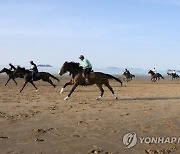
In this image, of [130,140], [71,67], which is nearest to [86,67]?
[71,67]

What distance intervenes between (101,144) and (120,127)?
2178mm

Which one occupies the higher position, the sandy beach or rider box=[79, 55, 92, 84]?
rider box=[79, 55, 92, 84]

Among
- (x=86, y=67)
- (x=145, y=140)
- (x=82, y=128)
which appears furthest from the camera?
(x=86, y=67)

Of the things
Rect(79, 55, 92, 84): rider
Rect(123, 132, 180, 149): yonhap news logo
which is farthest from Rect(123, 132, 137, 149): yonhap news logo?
Rect(79, 55, 92, 84): rider

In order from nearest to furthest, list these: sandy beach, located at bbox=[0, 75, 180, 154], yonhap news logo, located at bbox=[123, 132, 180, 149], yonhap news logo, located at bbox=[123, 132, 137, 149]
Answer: sandy beach, located at bbox=[0, 75, 180, 154], yonhap news logo, located at bbox=[123, 132, 137, 149], yonhap news logo, located at bbox=[123, 132, 180, 149]

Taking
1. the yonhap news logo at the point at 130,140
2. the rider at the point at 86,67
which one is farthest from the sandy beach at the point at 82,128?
the rider at the point at 86,67

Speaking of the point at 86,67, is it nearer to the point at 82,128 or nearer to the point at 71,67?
the point at 71,67

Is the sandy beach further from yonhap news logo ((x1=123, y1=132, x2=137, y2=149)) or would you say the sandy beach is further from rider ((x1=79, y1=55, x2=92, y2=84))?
rider ((x1=79, y1=55, x2=92, y2=84))

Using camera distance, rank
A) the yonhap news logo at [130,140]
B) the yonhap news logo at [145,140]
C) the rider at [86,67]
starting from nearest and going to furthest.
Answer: the yonhap news logo at [130,140] < the yonhap news logo at [145,140] < the rider at [86,67]

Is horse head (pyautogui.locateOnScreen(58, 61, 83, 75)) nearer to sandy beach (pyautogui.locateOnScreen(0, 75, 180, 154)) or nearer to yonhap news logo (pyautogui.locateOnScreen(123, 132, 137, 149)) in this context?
sandy beach (pyautogui.locateOnScreen(0, 75, 180, 154))

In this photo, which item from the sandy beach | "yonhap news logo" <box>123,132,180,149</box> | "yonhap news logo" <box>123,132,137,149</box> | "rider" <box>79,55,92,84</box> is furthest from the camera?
"rider" <box>79,55,92,84</box>

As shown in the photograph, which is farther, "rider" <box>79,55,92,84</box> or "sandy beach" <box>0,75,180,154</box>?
"rider" <box>79,55,92,84</box>

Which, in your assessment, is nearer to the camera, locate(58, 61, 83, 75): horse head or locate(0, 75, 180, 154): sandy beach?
locate(0, 75, 180, 154): sandy beach

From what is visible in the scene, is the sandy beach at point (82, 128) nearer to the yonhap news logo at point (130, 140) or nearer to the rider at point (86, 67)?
the yonhap news logo at point (130, 140)
